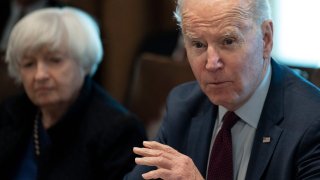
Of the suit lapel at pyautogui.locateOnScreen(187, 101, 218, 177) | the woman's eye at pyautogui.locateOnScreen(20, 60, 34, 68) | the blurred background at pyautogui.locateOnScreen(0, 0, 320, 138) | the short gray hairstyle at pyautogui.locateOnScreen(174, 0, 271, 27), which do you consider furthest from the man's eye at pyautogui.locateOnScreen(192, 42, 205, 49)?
the woman's eye at pyautogui.locateOnScreen(20, 60, 34, 68)

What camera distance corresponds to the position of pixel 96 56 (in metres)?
2.55

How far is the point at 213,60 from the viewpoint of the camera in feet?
5.55

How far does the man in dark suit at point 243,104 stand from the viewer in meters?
1.67

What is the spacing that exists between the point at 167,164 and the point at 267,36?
18.5 inches

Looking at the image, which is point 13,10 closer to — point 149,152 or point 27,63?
point 27,63

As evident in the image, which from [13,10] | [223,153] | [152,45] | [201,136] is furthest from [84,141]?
[13,10]

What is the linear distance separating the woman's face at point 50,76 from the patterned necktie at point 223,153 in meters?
0.83

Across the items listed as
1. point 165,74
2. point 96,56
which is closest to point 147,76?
point 165,74

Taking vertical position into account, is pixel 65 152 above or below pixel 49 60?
below

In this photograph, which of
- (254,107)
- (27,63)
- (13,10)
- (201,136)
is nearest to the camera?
(254,107)

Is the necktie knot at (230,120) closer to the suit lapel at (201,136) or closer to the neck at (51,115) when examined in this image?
the suit lapel at (201,136)

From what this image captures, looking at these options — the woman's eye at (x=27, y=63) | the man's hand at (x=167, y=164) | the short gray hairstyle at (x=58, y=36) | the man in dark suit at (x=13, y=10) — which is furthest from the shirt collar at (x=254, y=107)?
the man in dark suit at (x=13, y=10)

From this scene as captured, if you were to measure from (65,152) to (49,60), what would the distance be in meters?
0.38

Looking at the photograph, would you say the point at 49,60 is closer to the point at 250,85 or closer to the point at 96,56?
the point at 96,56
